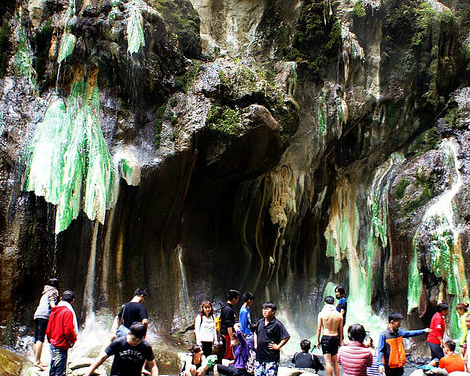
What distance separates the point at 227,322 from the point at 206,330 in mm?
313

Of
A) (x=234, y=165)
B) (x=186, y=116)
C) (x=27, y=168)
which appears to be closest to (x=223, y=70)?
(x=186, y=116)

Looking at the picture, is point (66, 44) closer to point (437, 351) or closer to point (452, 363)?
point (437, 351)

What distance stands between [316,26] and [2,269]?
936 centimetres

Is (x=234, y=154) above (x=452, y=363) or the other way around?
above

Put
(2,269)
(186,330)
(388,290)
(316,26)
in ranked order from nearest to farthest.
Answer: (2,269) < (186,330) < (388,290) < (316,26)

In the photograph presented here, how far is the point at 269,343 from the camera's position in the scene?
214 inches

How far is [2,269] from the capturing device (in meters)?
8.90

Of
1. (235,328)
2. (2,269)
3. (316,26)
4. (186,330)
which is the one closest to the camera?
(235,328)

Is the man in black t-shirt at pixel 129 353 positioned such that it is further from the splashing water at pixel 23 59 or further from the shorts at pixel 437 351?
the splashing water at pixel 23 59

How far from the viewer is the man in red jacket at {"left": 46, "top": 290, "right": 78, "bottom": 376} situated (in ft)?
18.7

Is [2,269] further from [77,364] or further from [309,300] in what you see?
[309,300]

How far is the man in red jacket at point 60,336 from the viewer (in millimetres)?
5695

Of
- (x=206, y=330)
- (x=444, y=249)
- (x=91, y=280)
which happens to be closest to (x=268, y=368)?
(x=206, y=330)

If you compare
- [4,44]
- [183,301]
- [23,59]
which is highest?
[4,44]
